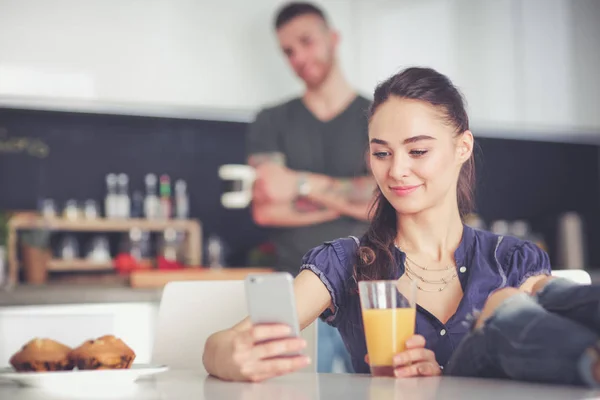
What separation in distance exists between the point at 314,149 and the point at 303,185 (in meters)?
0.22

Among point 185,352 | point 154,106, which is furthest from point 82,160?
point 185,352

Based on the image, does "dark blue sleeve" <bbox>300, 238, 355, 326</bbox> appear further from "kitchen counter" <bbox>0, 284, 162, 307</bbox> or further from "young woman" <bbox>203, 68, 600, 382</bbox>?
"kitchen counter" <bbox>0, 284, 162, 307</bbox>

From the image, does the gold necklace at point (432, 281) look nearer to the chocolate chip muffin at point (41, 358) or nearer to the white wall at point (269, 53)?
the chocolate chip muffin at point (41, 358)

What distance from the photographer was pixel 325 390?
3.15ft

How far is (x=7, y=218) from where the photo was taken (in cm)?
323

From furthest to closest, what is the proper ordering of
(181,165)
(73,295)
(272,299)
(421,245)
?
1. (181,165)
2. (73,295)
3. (421,245)
4. (272,299)

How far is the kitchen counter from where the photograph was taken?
2.89 meters

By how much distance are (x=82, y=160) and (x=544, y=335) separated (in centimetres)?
309

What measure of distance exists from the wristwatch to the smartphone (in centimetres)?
208

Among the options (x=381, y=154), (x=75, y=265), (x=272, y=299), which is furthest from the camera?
(x=75, y=265)

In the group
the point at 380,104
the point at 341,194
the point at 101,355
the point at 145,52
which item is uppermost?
the point at 145,52

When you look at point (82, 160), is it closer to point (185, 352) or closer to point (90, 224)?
point (90, 224)

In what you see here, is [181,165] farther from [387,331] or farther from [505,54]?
[387,331]

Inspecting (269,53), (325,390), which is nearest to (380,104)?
(325,390)
